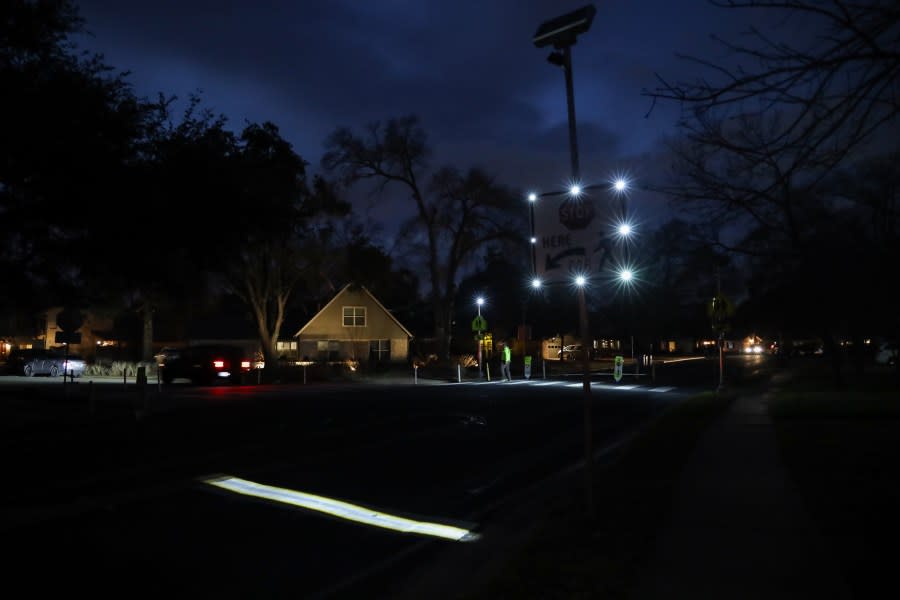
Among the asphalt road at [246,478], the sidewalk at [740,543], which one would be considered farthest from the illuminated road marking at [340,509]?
the sidewalk at [740,543]

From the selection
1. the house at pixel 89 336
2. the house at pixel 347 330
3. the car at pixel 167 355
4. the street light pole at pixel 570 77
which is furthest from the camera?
the house at pixel 89 336

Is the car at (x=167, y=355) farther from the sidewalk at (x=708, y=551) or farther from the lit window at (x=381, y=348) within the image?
the sidewalk at (x=708, y=551)

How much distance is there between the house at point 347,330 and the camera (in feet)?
179

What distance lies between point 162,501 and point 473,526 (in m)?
3.55

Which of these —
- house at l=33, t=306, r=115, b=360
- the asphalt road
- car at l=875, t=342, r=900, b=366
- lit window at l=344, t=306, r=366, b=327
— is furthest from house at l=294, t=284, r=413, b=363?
the asphalt road

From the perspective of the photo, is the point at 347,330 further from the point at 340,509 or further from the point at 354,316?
the point at 340,509

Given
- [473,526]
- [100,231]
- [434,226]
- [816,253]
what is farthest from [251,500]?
[434,226]

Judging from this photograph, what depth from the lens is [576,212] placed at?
6961 millimetres

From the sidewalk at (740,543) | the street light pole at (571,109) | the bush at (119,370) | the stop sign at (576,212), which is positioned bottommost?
the sidewalk at (740,543)

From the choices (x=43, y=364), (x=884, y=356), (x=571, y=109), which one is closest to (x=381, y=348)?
(x=43, y=364)

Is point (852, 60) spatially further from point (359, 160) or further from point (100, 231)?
point (359, 160)

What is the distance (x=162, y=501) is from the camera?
26.7 ft

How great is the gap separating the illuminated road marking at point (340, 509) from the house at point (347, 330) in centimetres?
4459

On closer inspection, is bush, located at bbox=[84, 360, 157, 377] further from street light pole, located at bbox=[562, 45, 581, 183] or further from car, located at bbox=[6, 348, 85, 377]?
street light pole, located at bbox=[562, 45, 581, 183]
